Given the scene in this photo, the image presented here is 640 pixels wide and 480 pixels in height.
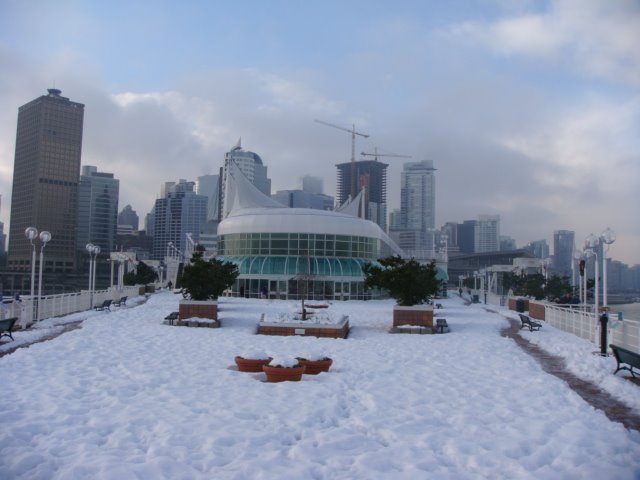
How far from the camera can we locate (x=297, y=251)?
167ft

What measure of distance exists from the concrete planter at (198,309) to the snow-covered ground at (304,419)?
7.87m

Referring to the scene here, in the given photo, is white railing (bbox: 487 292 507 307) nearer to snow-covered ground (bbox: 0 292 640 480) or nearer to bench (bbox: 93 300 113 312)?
bench (bbox: 93 300 113 312)

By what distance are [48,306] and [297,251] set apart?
1149 inches

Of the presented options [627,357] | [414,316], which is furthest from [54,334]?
[627,357]

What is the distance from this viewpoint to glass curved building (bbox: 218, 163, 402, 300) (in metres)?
47.9

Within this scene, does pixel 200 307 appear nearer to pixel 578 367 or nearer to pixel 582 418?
pixel 578 367

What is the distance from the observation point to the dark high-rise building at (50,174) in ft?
559

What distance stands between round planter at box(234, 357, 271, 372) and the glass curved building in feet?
111

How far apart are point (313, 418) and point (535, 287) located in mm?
39477

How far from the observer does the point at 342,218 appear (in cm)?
5334

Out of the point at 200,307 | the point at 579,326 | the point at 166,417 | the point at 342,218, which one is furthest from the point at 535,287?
the point at 166,417

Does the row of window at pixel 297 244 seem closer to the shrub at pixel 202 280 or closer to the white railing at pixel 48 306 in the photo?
the white railing at pixel 48 306

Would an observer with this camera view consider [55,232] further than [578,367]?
Yes

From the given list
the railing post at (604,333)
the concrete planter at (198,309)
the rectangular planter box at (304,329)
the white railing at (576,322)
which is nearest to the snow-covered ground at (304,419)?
the railing post at (604,333)
